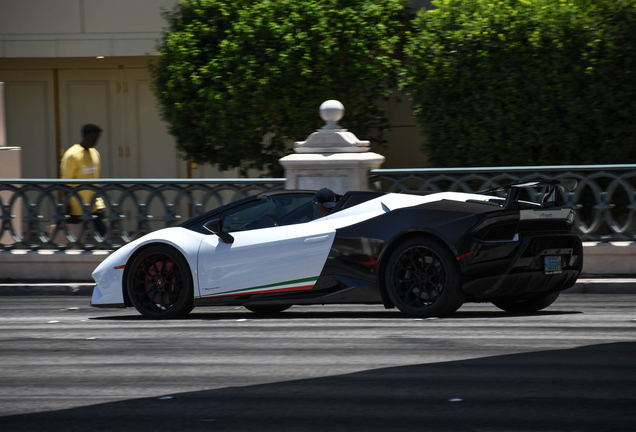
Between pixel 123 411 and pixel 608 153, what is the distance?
30.1 ft

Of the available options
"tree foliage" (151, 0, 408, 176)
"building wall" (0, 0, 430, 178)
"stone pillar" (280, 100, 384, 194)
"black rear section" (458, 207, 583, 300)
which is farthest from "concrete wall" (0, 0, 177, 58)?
"black rear section" (458, 207, 583, 300)

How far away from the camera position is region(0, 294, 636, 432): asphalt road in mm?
4969

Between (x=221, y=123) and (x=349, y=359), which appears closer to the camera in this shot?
(x=349, y=359)

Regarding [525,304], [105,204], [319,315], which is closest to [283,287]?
[319,315]

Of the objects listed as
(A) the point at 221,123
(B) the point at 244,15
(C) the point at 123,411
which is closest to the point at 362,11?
(B) the point at 244,15

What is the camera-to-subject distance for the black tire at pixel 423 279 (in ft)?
25.2

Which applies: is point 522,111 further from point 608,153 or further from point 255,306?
point 255,306

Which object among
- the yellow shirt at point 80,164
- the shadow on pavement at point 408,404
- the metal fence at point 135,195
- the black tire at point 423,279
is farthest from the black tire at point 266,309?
the yellow shirt at point 80,164

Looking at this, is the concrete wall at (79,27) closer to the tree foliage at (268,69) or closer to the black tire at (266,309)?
the tree foliage at (268,69)

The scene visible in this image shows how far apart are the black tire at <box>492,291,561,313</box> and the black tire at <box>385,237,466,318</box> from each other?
1.10m

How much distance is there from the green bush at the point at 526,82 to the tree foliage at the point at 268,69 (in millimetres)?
1236

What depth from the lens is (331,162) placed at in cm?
1130

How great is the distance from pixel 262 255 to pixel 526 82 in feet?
19.4

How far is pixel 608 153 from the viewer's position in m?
12.7
